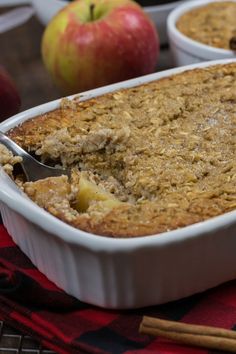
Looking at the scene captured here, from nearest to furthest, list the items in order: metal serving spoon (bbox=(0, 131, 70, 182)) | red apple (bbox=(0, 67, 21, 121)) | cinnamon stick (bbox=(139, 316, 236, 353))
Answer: cinnamon stick (bbox=(139, 316, 236, 353)) → metal serving spoon (bbox=(0, 131, 70, 182)) → red apple (bbox=(0, 67, 21, 121))

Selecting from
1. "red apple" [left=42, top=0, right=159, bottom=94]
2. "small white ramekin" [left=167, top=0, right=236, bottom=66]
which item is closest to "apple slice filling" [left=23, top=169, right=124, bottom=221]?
"red apple" [left=42, top=0, right=159, bottom=94]

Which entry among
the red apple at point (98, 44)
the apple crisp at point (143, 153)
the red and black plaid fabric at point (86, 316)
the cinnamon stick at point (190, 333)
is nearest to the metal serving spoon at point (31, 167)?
the apple crisp at point (143, 153)

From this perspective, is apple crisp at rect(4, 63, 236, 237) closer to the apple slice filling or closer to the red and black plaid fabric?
the apple slice filling

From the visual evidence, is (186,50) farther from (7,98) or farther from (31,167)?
(31,167)

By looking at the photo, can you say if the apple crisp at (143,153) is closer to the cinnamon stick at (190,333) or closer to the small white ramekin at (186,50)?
the cinnamon stick at (190,333)

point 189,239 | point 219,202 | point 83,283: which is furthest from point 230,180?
point 83,283
